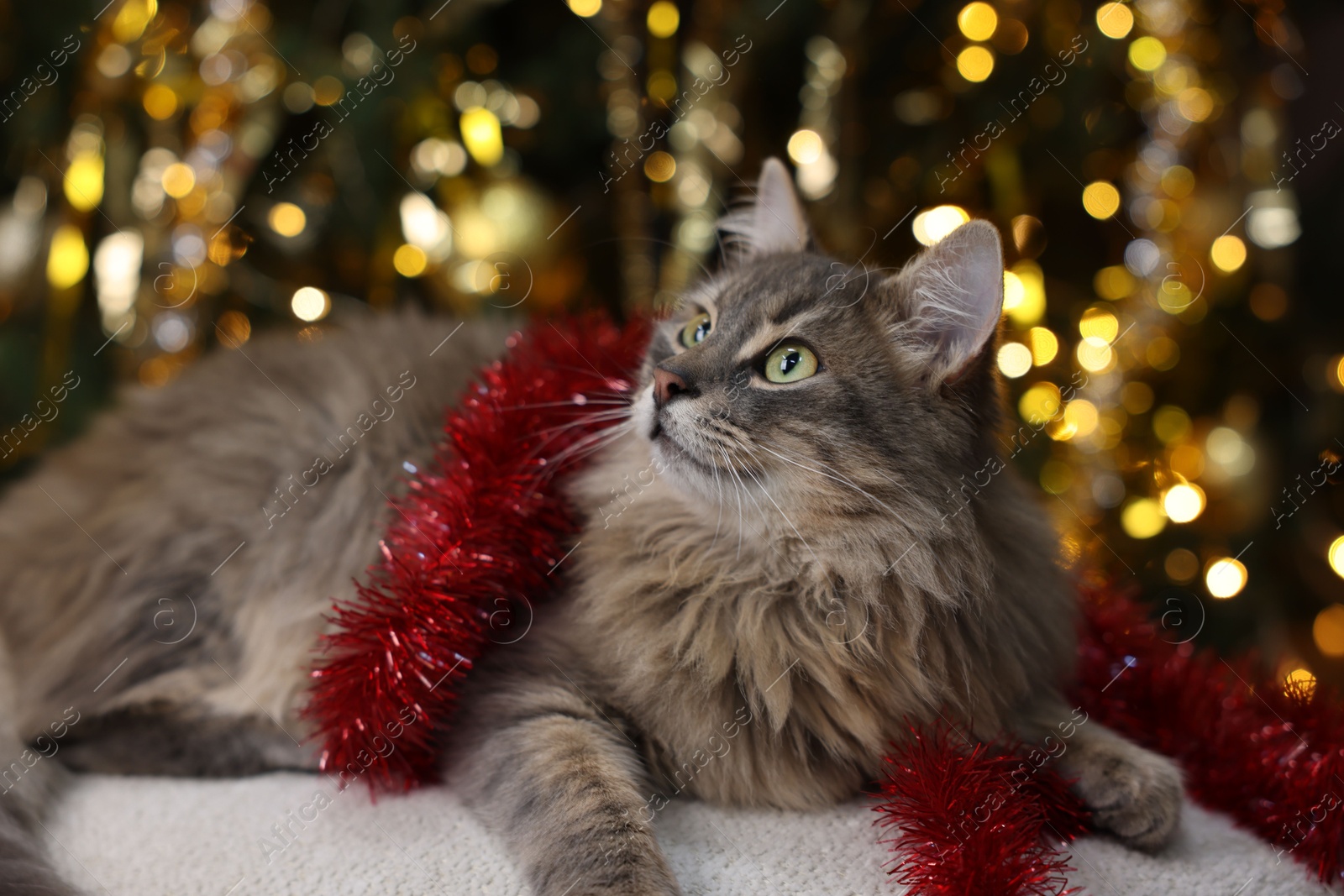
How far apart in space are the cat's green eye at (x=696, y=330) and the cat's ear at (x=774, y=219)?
22cm

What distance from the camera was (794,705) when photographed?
110cm

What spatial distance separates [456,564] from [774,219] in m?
0.79

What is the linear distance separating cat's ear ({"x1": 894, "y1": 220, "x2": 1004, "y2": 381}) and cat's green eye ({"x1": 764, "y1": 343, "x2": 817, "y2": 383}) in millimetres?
128

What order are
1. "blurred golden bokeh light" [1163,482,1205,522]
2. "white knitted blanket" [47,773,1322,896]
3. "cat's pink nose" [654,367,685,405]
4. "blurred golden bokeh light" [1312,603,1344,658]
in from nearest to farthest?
"white knitted blanket" [47,773,1322,896] < "cat's pink nose" [654,367,685,405] < "blurred golden bokeh light" [1163,482,1205,522] < "blurred golden bokeh light" [1312,603,1344,658]

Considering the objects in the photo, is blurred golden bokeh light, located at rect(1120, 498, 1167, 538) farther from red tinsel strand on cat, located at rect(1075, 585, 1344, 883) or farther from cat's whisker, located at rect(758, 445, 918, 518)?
cat's whisker, located at rect(758, 445, 918, 518)

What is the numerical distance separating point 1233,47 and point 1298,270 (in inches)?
22.0

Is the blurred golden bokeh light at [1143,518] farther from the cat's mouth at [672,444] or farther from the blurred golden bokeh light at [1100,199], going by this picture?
the cat's mouth at [672,444]

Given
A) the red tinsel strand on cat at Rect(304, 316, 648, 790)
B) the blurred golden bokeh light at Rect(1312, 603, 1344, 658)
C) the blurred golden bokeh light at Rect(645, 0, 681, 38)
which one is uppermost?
the blurred golden bokeh light at Rect(645, 0, 681, 38)

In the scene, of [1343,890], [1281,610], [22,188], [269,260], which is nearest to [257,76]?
[269,260]

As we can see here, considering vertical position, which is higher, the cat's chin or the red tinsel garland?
the cat's chin

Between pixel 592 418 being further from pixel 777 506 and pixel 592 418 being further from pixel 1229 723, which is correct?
pixel 1229 723

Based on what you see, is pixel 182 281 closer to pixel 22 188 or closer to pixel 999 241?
pixel 22 188

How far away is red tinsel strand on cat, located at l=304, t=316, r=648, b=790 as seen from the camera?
1109mm

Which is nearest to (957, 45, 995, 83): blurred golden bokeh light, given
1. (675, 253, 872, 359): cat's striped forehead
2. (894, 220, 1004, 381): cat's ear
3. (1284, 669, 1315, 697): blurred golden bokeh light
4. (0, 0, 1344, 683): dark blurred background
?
(0, 0, 1344, 683): dark blurred background
